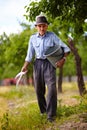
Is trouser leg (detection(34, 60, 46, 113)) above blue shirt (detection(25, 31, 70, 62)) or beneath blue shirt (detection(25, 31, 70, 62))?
beneath

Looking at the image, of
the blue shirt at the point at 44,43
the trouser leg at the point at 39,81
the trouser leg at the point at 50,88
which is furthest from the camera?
the trouser leg at the point at 39,81

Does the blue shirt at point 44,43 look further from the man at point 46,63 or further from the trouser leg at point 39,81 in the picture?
the trouser leg at point 39,81

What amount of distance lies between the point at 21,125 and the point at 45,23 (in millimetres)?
2026

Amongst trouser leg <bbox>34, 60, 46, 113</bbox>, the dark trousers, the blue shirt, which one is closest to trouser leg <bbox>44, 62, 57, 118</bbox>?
the dark trousers

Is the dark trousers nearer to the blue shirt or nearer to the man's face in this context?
the blue shirt

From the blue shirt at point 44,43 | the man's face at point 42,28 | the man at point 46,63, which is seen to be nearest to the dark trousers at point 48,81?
the man at point 46,63

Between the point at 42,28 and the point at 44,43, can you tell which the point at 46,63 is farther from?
the point at 42,28

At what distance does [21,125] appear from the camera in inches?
355

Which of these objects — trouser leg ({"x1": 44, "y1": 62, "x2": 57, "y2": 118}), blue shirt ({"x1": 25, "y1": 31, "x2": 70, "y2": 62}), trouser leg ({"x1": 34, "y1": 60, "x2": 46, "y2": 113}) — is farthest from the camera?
trouser leg ({"x1": 34, "y1": 60, "x2": 46, "y2": 113})

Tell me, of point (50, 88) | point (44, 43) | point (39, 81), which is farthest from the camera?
point (39, 81)

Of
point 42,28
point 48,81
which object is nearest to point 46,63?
point 48,81

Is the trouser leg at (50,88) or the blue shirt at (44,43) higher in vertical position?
the blue shirt at (44,43)

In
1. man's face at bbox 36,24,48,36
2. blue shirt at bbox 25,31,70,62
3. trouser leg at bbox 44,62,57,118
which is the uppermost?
man's face at bbox 36,24,48,36

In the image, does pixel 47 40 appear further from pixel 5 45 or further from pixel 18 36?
pixel 5 45
